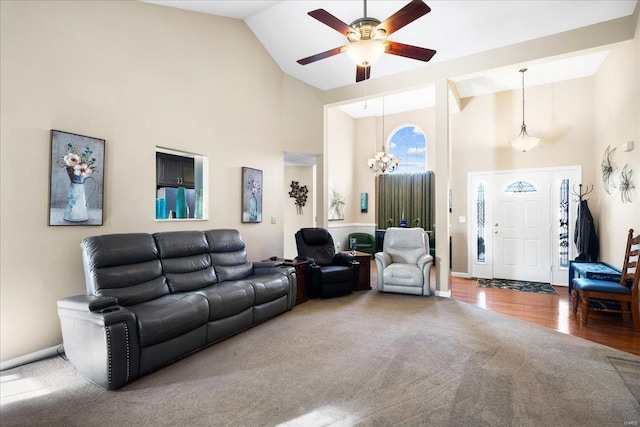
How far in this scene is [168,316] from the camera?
261 cm

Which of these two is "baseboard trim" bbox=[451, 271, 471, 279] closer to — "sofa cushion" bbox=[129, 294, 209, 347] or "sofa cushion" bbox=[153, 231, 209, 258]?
"sofa cushion" bbox=[153, 231, 209, 258]

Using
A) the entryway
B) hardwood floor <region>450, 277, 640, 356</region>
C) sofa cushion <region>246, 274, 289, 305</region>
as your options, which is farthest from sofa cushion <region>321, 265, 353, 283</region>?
the entryway

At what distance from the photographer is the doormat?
5453 mm

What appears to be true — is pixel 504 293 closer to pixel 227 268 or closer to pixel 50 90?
pixel 227 268

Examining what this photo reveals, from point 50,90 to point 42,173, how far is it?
731 mm

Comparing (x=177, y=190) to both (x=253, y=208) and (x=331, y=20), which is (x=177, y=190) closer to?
(x=253, y=208)

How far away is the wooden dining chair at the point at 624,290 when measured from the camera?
3.56 metres

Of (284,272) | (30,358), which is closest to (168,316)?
(30,358)

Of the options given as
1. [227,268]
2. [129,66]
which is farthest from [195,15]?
[227,268]

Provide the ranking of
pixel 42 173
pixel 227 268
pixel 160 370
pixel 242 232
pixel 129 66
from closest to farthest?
pixel 160 370
pixel 42 173
pixel 129 66
pixel 227 268
pixel 242 232

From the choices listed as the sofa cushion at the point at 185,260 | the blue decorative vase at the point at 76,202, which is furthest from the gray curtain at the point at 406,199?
the blue decorative vase at the point at 76,202

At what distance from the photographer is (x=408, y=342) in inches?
126

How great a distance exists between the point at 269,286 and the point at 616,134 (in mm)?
5106

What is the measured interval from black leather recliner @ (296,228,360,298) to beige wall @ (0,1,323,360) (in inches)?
30.1
